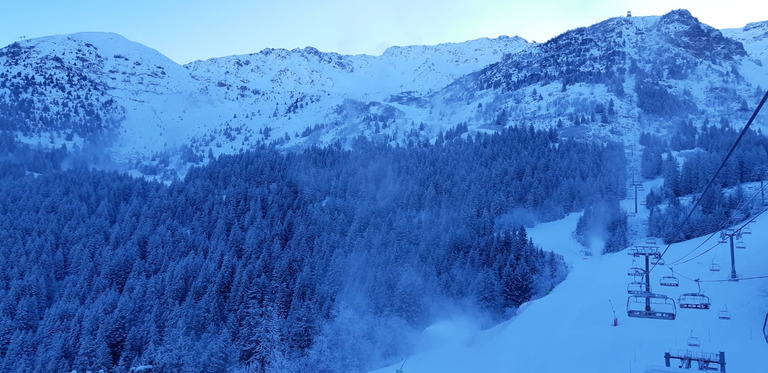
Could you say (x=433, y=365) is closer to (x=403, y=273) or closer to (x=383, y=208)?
(x=403, y=273)

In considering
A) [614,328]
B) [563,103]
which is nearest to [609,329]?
[614,328]

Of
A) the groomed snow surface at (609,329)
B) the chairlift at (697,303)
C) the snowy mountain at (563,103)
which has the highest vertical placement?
the snowy mountain at (563,103)

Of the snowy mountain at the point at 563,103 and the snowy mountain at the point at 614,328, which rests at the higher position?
the snowy mountain at the point at 563,103

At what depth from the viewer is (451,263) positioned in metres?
63.0

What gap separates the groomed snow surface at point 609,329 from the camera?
3431cm

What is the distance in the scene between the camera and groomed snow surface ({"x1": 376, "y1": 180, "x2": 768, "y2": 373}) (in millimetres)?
34312

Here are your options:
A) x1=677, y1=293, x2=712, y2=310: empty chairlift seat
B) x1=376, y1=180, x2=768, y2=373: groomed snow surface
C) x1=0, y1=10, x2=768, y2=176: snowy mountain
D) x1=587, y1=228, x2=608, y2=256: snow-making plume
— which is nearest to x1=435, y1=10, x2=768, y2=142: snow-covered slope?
x1=0, y1=10, x2=768, y2=176: snowy mountain

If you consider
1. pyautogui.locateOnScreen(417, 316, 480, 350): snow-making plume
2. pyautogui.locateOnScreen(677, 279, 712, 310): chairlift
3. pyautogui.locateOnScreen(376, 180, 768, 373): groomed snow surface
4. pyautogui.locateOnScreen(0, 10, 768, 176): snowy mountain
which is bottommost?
pyautogui.locateOnScreen(417, 316, 480, 350): snow-making plume

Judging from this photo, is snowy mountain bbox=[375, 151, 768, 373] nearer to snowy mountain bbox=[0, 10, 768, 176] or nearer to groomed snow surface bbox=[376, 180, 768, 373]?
groomed snow surface bbox=[376, 180, 768, 373]

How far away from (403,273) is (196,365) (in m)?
22.3

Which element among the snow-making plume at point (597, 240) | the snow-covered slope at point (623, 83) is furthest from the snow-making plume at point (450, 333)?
the snow-covered slope at point (623, 83)

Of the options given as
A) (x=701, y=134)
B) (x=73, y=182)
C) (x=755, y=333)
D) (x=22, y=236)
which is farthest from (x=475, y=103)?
(x=755, y=333)

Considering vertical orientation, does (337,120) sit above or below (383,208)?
above

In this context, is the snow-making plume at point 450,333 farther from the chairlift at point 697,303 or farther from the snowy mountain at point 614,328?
the chairlift at point 697,303
